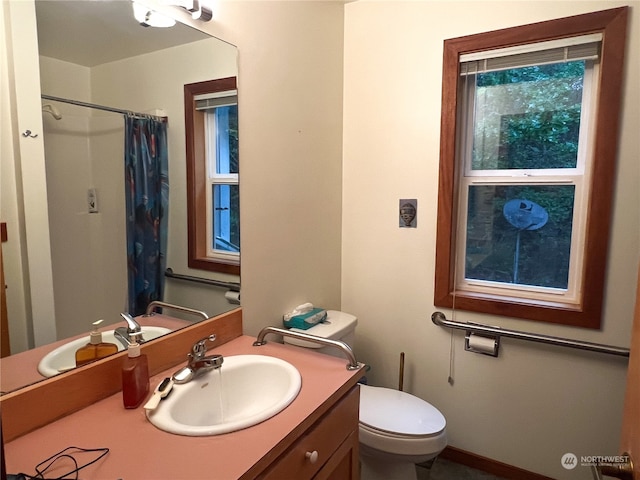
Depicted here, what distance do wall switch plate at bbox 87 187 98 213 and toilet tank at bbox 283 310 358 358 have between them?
3.06ft

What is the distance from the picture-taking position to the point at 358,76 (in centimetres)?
203

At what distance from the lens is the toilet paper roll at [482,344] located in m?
1.75

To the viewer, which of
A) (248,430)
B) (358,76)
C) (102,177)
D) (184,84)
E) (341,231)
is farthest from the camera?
(341,231)

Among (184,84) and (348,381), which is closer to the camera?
(348,381)

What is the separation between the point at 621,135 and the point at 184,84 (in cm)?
165

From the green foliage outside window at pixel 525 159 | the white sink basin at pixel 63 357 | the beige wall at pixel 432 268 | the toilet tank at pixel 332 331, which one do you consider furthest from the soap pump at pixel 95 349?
the green foliage outside window at pixel 525 159

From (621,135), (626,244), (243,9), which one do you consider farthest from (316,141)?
(626,244)

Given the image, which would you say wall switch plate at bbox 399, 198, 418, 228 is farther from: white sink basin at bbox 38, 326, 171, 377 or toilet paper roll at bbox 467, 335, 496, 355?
white sink basin at bbox 38, 326, 171, 377

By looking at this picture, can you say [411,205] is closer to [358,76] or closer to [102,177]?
[358,76]

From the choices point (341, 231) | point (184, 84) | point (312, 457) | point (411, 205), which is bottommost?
point (312, 457)

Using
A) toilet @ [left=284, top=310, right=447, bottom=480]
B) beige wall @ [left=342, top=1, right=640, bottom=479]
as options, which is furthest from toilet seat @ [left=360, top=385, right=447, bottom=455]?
beige wall @ [left=342, top=1, right=640, bottom=479]

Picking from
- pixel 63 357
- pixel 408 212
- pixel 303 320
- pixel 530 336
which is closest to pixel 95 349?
pixel 63 357

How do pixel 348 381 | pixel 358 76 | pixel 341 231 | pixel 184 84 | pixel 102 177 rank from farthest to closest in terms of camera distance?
pixel 341 231 → pixel 358 76 → pixel 184 84 → pixel 348 381 → pixel 102 177

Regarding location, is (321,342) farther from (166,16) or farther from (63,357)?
(166,16)
